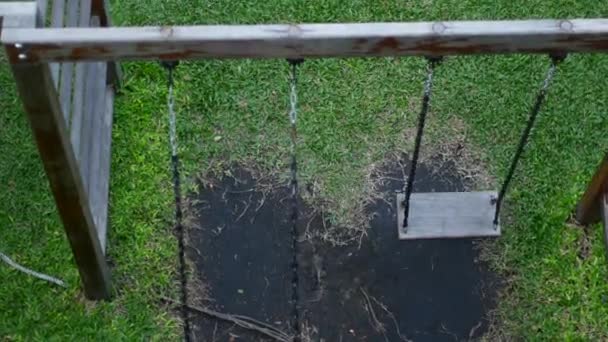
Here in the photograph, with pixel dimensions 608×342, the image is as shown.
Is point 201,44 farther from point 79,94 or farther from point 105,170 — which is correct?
point 105,170

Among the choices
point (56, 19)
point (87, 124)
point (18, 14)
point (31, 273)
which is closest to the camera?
point (18, 14)

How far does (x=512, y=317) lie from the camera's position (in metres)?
3.79

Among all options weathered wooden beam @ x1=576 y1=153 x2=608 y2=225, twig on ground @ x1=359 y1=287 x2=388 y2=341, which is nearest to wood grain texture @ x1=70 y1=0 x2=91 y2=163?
twig on ground @ x1=359 y1=287 x2=388 y2=341

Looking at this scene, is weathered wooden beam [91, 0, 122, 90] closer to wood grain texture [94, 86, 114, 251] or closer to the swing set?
wood grain texture [94, 86, 114, 251]

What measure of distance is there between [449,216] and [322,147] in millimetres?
585

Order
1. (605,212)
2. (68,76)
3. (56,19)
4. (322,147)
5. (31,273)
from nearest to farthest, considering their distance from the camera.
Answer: (56,19) → (68,76) → (605,212) → (31,273) → (322,147)

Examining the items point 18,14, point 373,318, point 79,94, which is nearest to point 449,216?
point 373,318

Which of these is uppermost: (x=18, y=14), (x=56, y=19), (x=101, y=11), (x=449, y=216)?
(x=18, y=14)

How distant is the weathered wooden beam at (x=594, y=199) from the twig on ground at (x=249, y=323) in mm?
1198

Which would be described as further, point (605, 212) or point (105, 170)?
point (105, 170)

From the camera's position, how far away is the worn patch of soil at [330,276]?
378 cm

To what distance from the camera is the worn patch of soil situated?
12.4 feet

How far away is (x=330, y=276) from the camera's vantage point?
388cm

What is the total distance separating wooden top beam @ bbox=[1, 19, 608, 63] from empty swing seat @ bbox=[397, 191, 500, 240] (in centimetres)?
131
